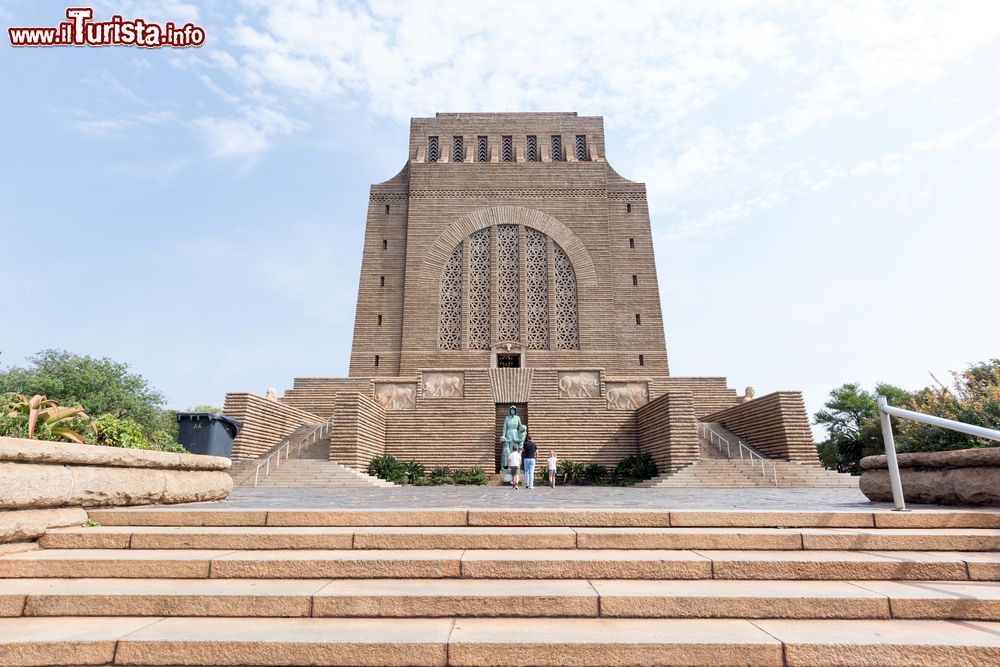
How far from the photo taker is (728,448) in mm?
15953

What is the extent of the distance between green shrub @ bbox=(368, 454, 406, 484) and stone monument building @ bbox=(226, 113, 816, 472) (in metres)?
1.41

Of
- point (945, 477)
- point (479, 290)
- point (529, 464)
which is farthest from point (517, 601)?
point (479, 290)

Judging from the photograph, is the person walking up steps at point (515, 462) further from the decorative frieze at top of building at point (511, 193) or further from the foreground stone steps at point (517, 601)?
the decorative frieze at top of building at point (511, 193)

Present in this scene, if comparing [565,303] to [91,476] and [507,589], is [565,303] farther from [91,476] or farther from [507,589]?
[507,589]

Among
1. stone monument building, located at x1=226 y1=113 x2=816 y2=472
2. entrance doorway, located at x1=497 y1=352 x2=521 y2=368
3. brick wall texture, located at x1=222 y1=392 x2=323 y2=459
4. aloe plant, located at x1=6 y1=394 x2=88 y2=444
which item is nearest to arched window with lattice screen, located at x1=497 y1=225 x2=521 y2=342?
stone monument building, located at x1=226 y1=113 x2=816 y2=472

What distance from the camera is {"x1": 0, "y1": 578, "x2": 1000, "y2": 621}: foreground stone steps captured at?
9.45 ft

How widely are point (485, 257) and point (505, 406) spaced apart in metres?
8.89

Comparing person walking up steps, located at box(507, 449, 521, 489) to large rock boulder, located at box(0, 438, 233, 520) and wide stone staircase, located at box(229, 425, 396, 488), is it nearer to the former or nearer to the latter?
wide stone staircase, located at box(229, 425, 396, 488)

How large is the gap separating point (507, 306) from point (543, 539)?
20230 millimetres

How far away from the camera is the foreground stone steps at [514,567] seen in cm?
331

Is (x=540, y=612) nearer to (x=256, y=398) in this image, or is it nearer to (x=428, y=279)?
(x=256, y=398)

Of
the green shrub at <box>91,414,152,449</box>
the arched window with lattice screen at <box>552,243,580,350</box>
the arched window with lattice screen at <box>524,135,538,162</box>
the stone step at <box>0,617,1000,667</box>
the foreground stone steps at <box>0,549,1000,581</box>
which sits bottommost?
the stone step at <box>0,617,1000,667</box>

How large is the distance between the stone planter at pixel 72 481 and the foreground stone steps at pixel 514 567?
1.22ft

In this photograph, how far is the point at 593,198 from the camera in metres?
25.1
